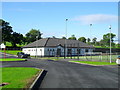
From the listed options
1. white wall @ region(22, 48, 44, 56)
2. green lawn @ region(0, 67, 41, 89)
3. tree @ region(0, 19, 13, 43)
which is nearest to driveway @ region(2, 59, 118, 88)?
green lawn @ region(0, 67, 41, 89)

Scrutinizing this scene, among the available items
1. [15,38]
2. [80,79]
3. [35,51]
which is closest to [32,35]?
[15,38]

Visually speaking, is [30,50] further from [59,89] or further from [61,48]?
[59,89]

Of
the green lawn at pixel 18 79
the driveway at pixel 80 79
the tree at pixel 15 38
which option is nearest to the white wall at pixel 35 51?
the tree at pixel 15 38

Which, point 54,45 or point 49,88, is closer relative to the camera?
point 49,88

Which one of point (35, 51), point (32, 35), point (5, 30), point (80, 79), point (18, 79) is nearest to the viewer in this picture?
point (18, 79)

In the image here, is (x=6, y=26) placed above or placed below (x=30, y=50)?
Result: above

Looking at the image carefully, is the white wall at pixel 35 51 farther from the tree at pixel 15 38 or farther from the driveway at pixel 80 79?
the driveway at pixel 80 79

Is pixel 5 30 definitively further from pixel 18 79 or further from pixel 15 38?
pixel 18 79

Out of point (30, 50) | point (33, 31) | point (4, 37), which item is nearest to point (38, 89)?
point (30, 50)

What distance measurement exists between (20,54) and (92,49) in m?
32.7

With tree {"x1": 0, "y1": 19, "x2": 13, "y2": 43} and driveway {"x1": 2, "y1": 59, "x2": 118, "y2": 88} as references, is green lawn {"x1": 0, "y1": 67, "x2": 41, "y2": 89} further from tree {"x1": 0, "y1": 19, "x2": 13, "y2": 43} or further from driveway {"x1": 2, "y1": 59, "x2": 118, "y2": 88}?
tree {"x1": 0, "y1": 19, "x2": 13, "y2": 43}

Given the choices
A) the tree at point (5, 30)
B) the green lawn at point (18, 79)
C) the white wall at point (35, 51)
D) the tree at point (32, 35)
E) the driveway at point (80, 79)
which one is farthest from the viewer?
the tree at point (32, 35)

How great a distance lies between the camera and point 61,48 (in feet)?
198

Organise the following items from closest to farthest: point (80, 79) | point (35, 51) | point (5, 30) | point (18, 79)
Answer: point (18, 79) < point (80, 79) < point (35, 51) < point (5, 30)
